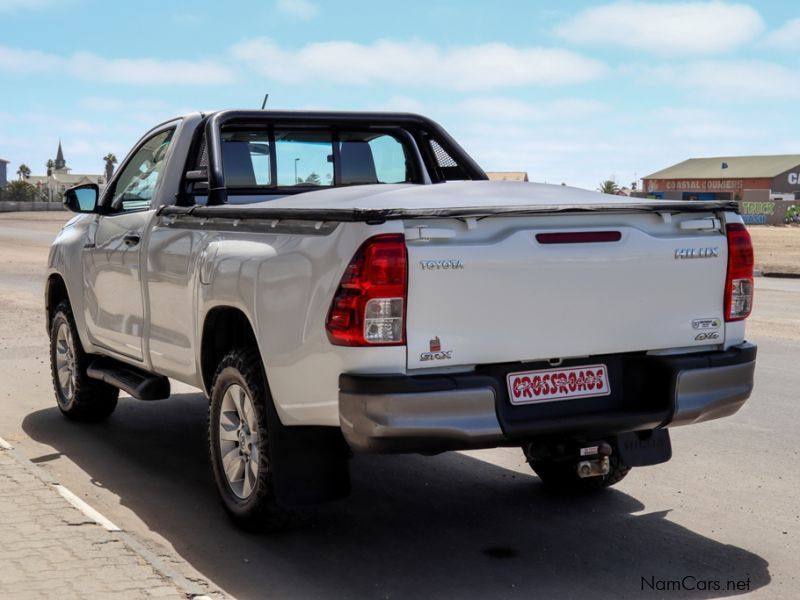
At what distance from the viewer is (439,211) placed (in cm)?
451

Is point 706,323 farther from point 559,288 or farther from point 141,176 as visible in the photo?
point 141,176

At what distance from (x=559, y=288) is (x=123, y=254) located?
3.18 meters

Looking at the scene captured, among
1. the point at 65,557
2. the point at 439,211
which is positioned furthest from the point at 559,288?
the point at 65,557

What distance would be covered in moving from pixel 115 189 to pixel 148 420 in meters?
1.81

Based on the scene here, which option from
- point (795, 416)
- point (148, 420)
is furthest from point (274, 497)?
point (795, 416)

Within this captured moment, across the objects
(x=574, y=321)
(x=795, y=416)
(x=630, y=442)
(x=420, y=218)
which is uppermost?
(x=420, y=218)

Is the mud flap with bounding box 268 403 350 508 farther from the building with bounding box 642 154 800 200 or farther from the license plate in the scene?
the building with bounding box 642 154 800 200

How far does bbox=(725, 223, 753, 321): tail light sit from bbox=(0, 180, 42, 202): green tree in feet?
495

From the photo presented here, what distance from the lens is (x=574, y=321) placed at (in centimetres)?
482

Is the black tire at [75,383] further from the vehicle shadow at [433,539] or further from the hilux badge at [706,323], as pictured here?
the hilux badge at [706,323]

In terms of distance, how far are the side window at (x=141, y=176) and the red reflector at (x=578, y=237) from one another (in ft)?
10.1

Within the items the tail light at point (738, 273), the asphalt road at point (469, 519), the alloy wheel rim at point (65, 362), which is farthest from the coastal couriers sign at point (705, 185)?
the tail light at point (738, 273)

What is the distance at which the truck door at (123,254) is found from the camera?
678 centimetres

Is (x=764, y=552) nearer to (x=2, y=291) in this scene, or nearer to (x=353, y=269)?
(x=353, y=269)
